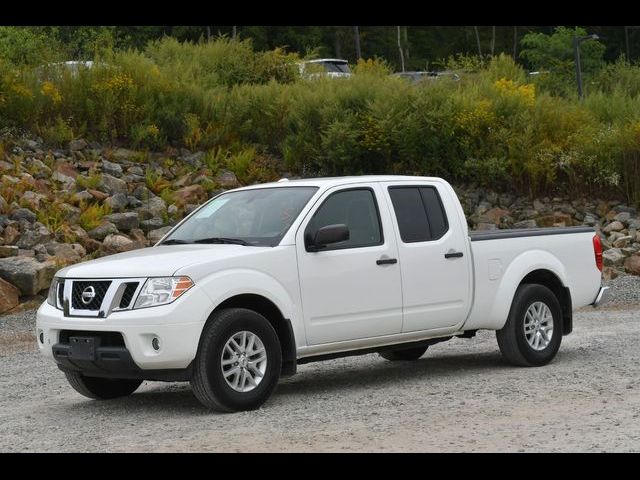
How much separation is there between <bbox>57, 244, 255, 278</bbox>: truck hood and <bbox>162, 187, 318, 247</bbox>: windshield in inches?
12.1

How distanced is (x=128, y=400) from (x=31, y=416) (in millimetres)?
993

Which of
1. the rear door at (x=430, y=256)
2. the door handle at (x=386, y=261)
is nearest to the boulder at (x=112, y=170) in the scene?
the rear door at (x=430, y=256)

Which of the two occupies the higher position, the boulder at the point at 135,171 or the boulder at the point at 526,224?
the boulder at the point at 135,171

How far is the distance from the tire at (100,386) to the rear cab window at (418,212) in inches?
110

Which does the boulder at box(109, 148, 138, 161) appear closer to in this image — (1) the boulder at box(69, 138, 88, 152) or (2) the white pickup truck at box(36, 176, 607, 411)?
(1) the boulder at box(69, 138, 88, 152)

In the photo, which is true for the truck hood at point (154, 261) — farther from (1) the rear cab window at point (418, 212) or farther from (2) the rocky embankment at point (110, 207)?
(2) the rocky embankment at point (110, 207)

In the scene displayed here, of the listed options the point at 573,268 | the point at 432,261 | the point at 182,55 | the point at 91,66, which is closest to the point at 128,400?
the point at 432,261

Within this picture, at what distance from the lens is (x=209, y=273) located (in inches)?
344

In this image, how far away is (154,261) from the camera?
891cm

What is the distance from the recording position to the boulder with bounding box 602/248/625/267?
20328 millimetres

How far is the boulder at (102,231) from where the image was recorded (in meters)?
18.3

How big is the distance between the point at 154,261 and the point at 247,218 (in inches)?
47.3

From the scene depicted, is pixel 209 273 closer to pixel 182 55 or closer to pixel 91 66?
pixel 91 66

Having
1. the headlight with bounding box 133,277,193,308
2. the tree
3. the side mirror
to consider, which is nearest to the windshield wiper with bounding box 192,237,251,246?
the side mirror
